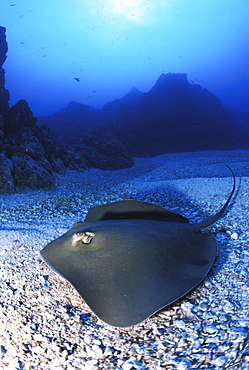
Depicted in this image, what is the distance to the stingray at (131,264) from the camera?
1.29m

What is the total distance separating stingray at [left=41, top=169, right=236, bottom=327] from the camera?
4.23ft

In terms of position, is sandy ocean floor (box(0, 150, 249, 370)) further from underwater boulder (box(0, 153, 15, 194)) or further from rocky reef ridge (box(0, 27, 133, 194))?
rocky reef ridge (box(0, 27, 133, 194))

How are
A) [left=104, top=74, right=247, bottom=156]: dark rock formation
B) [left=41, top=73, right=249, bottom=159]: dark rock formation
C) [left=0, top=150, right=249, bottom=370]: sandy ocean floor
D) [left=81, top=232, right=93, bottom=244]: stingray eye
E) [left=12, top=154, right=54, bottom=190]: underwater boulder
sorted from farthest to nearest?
[left=104, top=74, right=247, bottom=156]: dark rock formation → [left=41, top=73, right=249, bottom=159]: dark rock formation → [left=12, top=154, right=54, bottom=190]: underwater boulder → [left=81, top=232, right=93, bottom=244]: stingray eye → [left=0, top=150, right=249, bottom=370]: sandy ocean floor

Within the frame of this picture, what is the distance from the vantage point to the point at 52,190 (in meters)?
6.69

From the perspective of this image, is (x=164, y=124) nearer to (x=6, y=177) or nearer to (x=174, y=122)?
(x=174, y=122)

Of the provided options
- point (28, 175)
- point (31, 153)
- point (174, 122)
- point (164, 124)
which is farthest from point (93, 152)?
point (174, 122)

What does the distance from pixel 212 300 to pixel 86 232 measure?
115 centimetres

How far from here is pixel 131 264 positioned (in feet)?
5.18

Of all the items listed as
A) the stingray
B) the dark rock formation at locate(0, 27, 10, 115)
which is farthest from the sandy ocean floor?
the dark rock formation at locate(0, 27, 10, 115)

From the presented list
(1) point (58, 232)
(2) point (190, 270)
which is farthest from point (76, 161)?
(2) point (190, 270)

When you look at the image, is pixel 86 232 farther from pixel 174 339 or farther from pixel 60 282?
pixel 174 339

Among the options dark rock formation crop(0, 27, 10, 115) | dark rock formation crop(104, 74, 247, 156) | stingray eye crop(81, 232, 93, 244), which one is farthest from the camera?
dark rock formation crop(104, 74, 247, 156)

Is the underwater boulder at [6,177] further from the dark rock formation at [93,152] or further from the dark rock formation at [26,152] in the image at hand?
the dark rock formation at [93,152]

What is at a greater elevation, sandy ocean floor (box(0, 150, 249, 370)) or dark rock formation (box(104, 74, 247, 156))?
dark rock formation (box(104, 74, 247, 156))
